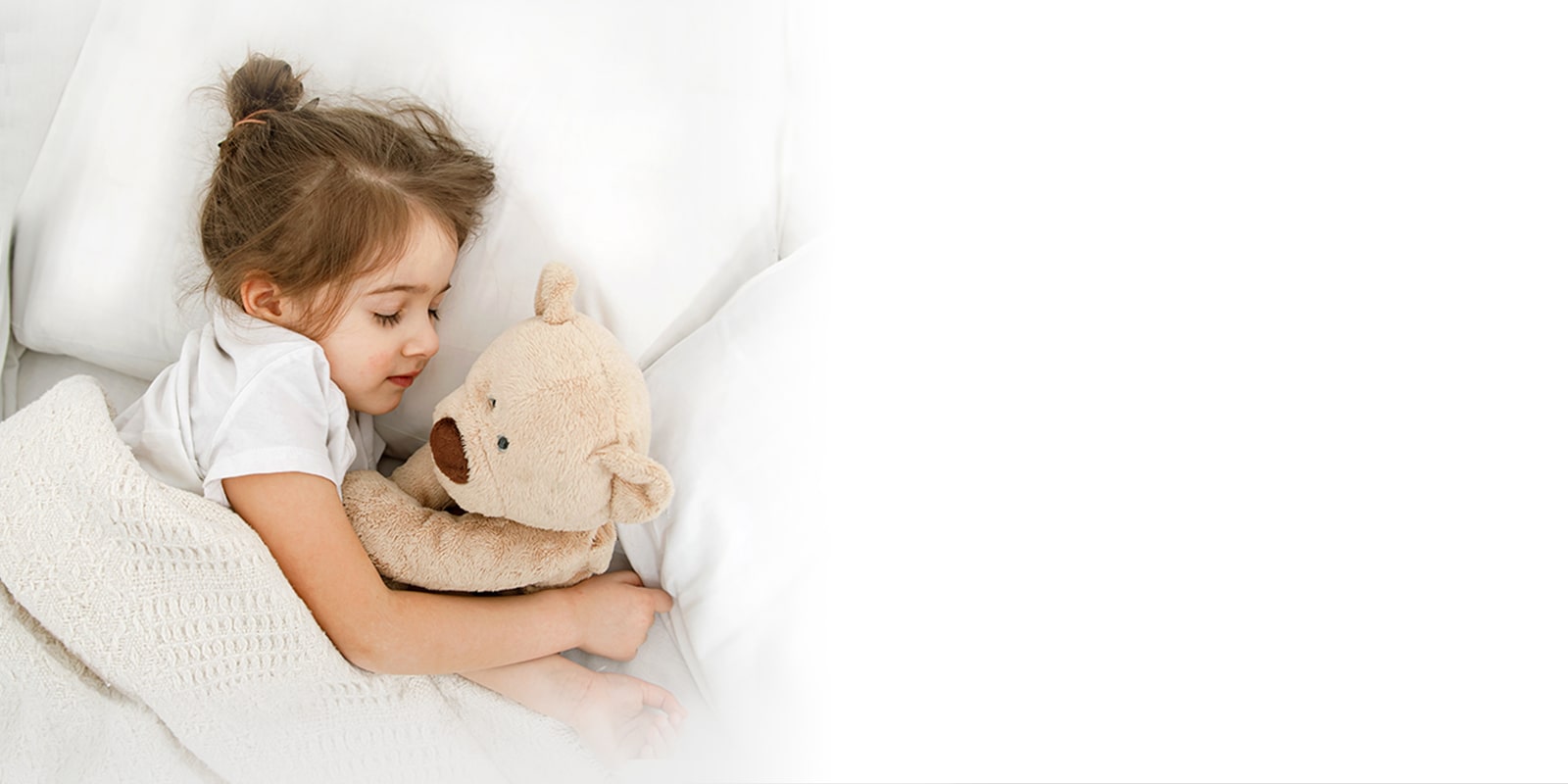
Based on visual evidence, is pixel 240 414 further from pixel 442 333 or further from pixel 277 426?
pixel 442 333

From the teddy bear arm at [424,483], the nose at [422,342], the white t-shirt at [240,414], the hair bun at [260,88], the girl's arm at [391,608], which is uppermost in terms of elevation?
the hair bun at [260,88]

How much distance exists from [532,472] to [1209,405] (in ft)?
1.74

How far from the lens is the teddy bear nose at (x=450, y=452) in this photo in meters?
0.87

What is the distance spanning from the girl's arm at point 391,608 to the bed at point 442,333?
22mm

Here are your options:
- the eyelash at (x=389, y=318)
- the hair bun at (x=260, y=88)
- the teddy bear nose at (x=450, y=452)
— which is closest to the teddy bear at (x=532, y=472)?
the teddy bear nose at (x=450, y=452)

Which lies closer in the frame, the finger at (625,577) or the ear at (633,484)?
the ear at (633,484)

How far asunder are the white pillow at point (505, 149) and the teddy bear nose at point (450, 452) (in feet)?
0.48

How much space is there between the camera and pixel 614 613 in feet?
3.19

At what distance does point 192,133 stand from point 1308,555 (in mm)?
1044

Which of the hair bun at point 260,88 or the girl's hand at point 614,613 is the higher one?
the hair bun at point 260,88

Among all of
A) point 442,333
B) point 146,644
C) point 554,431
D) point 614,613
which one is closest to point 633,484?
point 554,431

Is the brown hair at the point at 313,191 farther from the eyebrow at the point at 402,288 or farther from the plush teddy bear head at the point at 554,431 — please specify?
the plush teddy bear head at the point at 554,431

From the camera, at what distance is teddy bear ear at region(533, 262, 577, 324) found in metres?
0.88

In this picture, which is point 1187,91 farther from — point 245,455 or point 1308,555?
point 245,455
